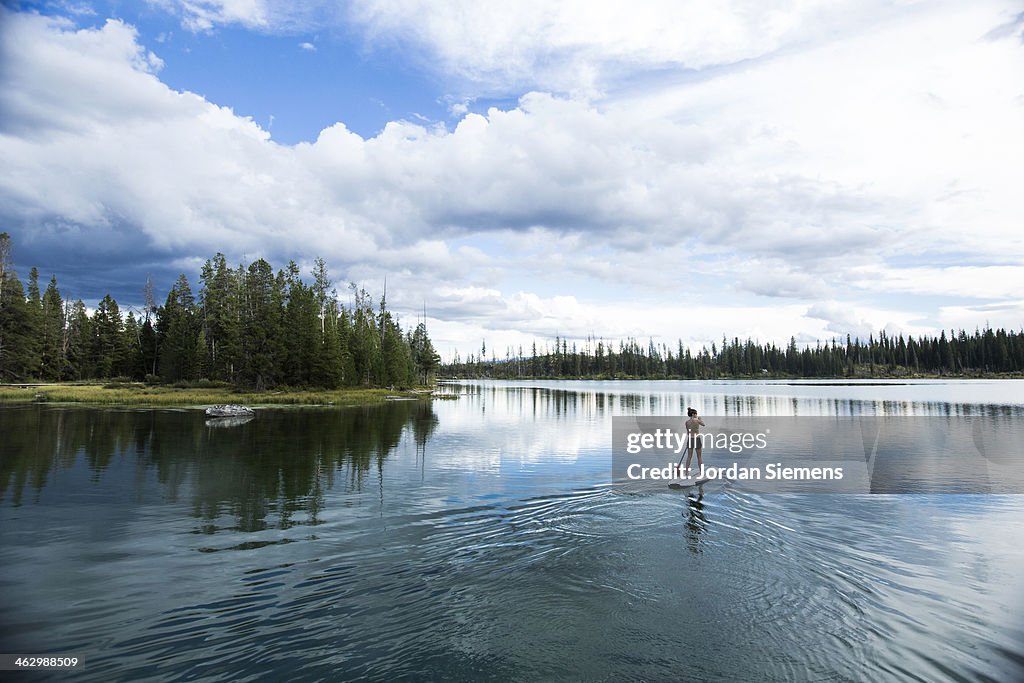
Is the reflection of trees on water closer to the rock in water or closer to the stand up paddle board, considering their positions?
the rock in water

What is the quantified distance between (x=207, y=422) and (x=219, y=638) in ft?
139

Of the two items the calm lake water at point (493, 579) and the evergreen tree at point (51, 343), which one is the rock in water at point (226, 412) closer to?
the calm lake water at point (493, 579)

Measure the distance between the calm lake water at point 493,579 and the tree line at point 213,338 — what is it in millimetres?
60158

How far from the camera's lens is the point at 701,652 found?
8.69m

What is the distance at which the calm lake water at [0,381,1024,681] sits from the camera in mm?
8578

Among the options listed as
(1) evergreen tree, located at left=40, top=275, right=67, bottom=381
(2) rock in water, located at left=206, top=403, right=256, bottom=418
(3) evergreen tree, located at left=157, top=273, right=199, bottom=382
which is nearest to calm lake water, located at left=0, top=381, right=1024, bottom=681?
(2) rock in water, located at left=206, top=403, right=256, bottom=418

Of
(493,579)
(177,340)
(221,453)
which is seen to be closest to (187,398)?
(177,340)

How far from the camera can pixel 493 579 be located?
11672mm

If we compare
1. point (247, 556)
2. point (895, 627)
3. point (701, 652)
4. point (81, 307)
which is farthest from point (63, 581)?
point (81, 307)

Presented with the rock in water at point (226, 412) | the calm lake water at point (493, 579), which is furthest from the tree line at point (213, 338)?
the calm lake water at point (493, 579)

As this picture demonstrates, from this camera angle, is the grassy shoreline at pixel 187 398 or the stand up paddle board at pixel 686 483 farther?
the grassy shoreline at pixel 187 398

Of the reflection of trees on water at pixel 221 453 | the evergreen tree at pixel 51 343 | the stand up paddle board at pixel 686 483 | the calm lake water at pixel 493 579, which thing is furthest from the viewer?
the evergreen tree at pixel 51 343

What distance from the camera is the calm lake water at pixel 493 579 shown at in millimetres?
8578

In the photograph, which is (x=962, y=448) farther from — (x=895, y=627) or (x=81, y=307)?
(x=81, y=307)
